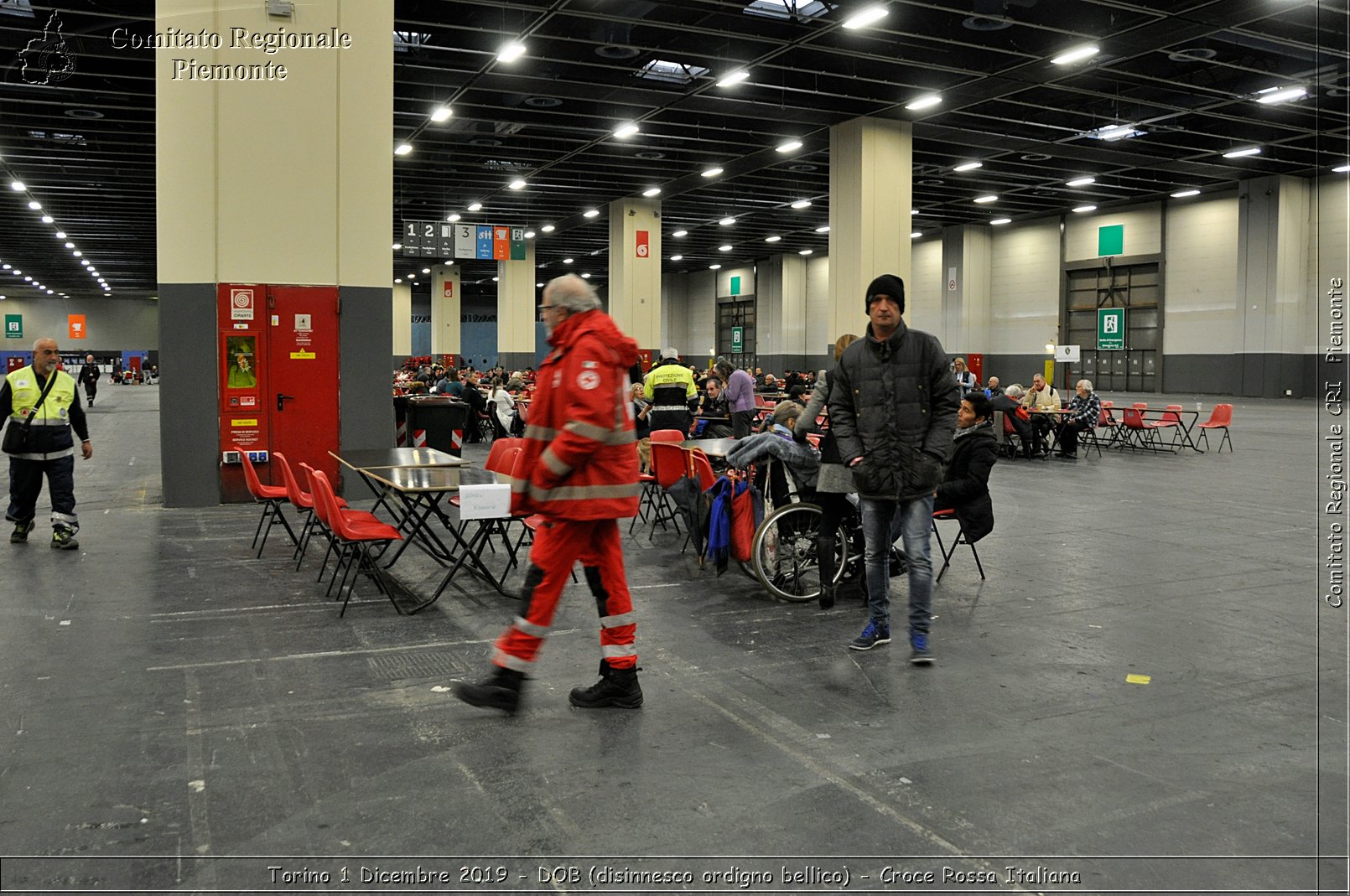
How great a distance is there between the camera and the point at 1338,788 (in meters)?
3.64

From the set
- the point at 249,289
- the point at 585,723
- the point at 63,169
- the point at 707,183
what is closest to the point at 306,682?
the point at 585,723

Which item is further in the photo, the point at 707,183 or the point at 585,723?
the point at 707,183

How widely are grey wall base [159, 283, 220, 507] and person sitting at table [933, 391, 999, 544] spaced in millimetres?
7925

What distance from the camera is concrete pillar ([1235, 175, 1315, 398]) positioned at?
28688mm

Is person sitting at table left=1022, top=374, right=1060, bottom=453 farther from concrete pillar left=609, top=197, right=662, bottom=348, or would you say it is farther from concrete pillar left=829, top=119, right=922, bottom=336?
concrete pillar left=609, top=197, right=662, bottom=348

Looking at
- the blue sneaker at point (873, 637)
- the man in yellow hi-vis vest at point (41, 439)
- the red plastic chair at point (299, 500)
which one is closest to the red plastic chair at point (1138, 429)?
the blue sneaker at point (873, 637)

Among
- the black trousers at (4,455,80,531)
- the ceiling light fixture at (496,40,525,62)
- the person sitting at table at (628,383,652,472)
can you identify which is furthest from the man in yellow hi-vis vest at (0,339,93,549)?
the ceiling light fixture at (496,40,525,62)

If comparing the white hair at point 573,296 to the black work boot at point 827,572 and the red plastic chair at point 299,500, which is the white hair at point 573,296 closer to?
the black work boot at point 827,572

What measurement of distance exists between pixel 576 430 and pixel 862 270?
16631 millimetres

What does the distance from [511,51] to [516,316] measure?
68.6 feet

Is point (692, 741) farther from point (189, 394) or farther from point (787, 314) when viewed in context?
point (787, 314)

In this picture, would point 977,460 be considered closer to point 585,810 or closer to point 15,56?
point 585,810

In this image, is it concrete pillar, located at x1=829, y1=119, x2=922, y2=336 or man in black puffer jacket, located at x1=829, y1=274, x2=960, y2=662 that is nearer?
man in black puffer jacket, located at x1=829, y1=274, x2=960, y2=662

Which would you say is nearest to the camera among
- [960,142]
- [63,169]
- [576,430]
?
[576,430]
